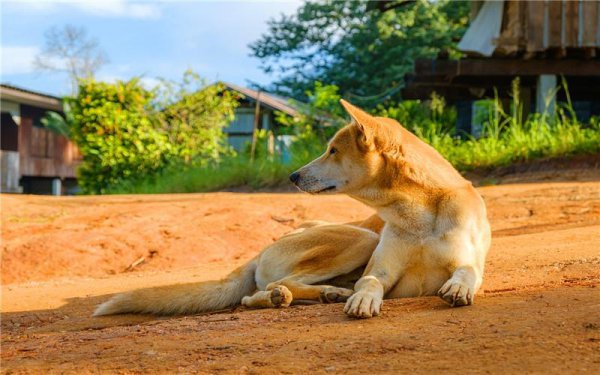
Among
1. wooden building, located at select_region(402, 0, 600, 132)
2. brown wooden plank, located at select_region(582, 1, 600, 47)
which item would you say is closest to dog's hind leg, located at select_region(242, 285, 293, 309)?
wooden building, located at select_region(402, 0, 600, 132)

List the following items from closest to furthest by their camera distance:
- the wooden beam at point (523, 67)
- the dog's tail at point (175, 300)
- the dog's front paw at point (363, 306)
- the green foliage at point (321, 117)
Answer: the dog's front paw at point (363, 306), the dog's tail at point (175, 300), the wooden beam at point (523, 67), the green foliage at point (321, 117)

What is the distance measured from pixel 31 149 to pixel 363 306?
83.3 ft

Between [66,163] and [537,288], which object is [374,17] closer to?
[66,163]

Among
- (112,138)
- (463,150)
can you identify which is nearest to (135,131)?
(112,138)

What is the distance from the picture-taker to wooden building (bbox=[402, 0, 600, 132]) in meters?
12.5

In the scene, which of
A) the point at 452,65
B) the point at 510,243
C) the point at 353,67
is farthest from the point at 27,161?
the point at 510,243

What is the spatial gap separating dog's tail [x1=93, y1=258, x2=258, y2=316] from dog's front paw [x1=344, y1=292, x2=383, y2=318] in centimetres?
146

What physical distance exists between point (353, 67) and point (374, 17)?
2.44 metres

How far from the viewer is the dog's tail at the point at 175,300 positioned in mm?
4840

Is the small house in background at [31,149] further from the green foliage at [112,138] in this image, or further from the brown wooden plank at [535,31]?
the brown wooden plank at [535,31]

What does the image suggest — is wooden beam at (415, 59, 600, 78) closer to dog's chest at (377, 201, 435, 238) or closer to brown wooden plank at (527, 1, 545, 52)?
brown wooden plank at (527, 1, 545, 52)

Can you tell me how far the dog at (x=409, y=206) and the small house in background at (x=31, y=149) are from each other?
21.8m

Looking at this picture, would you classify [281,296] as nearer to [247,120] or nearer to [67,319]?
[67,319]

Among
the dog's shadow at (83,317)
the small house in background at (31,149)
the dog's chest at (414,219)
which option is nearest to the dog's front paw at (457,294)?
the dog's shadow at (83,317)
